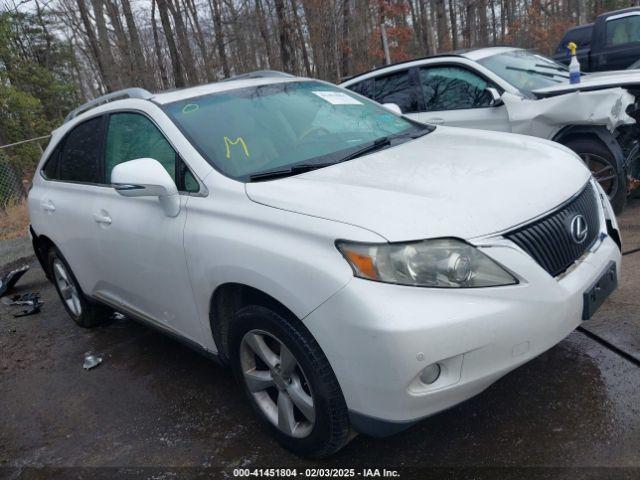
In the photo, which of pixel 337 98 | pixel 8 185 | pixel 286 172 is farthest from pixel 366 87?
pixel 8 185

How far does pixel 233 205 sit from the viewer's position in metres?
2.61

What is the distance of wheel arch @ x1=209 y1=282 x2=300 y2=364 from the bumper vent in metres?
1.05

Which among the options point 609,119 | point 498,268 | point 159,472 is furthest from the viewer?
point 609,119

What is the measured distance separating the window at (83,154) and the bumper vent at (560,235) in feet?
9.08

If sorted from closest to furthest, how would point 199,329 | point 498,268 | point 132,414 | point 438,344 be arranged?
1. point 438,344
2. point 498,268
3. point 199,329
4. point 132,414

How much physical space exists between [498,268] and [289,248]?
2.69 ft

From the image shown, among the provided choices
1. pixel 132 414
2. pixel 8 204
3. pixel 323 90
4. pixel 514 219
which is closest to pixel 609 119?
pixel 323 90

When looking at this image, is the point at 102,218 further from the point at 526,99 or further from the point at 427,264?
the point at 526,99

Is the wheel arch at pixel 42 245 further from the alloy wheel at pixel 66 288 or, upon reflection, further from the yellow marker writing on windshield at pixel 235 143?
the yellow marker writing on windshield at pixel 235 143

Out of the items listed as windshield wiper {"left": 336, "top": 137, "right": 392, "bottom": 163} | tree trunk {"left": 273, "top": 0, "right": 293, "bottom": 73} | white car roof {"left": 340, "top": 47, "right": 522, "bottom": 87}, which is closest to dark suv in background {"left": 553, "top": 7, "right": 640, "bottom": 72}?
white car roof {"left": 340, "top": 47, "right": 522, "bottom": 87}

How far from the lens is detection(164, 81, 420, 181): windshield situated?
9.57 ft

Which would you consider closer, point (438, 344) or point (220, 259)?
point (438, 344)

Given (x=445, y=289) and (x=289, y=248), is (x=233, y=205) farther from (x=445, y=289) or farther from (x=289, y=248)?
(x=445, y=289)

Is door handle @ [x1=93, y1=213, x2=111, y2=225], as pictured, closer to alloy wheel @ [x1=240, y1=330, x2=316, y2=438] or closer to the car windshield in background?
alloy wheel @ [x1=240, y1=330, x2=316, y2=438]
